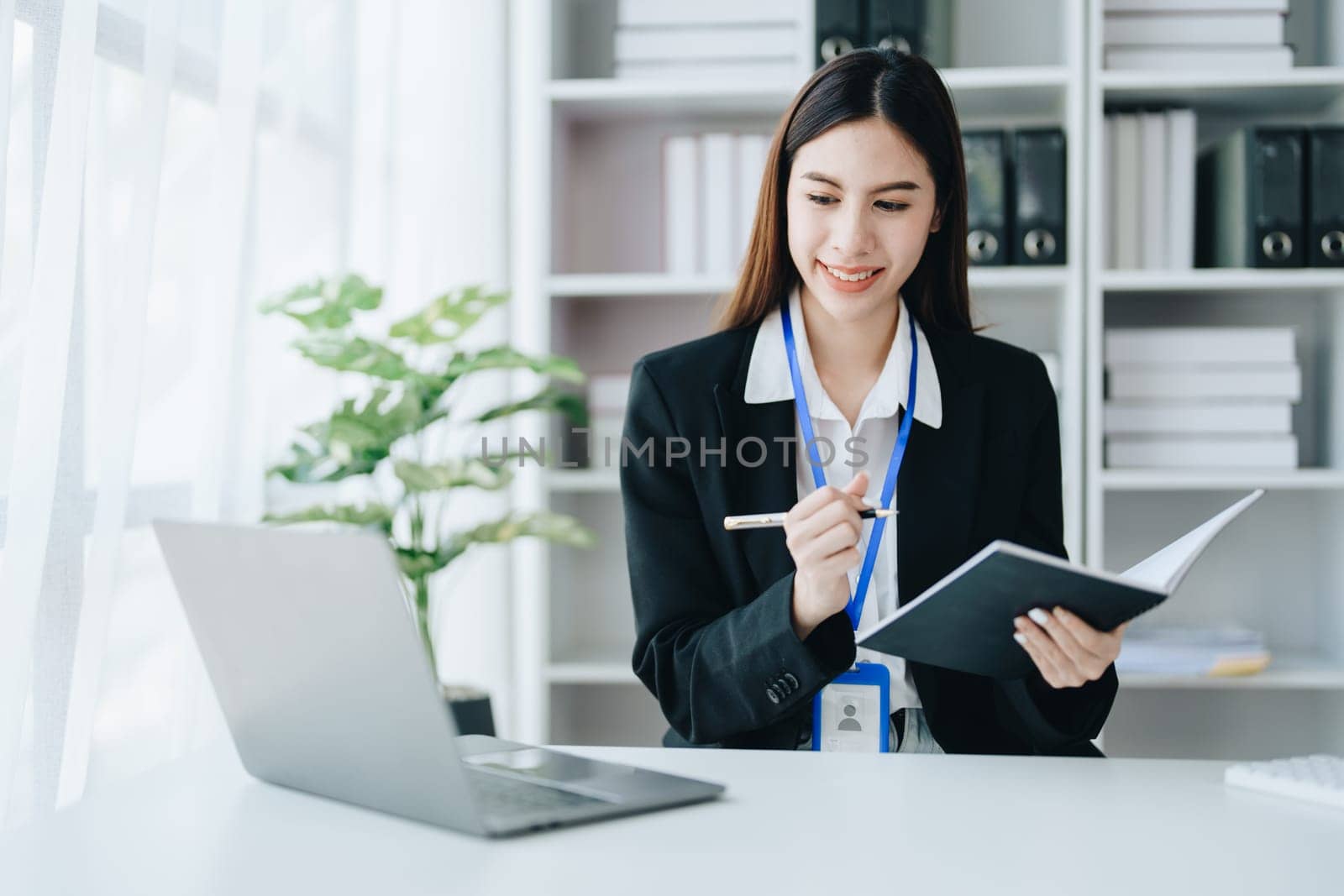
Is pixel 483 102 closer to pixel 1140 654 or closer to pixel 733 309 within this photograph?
pixel 733 309

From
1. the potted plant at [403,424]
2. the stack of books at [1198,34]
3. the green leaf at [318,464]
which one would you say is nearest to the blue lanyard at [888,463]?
the potted plant at [403,424]

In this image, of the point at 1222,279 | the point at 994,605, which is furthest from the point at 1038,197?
the point at 994,605

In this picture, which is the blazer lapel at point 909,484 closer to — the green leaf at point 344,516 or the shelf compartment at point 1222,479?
the green leaf at point 344,516

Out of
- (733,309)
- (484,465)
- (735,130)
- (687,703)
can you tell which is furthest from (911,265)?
(735,130)

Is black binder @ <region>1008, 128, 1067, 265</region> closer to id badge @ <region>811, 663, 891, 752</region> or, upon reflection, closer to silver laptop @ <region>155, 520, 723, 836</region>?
id badge @ <region>811, 663, 891, 752</region>

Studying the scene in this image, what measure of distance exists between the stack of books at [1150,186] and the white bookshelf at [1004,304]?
7 cm

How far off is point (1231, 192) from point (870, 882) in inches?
80.3

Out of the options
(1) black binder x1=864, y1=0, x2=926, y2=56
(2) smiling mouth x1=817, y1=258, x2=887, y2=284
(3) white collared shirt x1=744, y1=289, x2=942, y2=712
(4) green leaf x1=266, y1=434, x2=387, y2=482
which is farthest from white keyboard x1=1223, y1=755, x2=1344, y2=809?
(1) black binder x1=864, y1=0, x2=926, y2=56

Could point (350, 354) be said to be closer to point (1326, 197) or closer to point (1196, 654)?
point (1196, 654)

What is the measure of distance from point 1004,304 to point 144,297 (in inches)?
71.8

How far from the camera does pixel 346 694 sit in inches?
34.3

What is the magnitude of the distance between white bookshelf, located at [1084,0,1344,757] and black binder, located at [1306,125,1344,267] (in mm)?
129

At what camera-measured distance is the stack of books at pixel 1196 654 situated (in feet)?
7.86

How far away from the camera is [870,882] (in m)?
0.78
